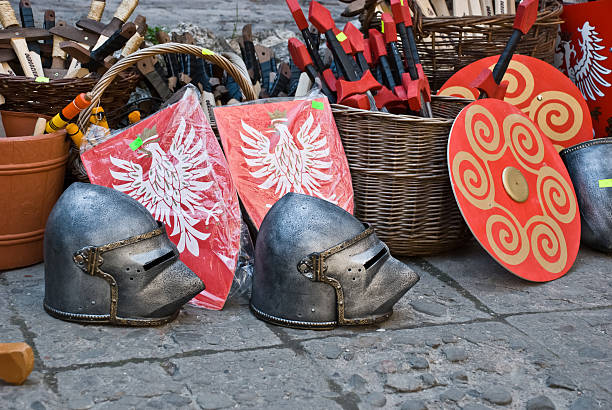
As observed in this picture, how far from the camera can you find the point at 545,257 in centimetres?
262

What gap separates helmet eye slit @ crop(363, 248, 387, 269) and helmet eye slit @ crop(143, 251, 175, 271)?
1.81ft

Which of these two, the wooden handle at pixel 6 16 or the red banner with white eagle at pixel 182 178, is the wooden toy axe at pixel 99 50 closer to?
the wooden handle at pixel 6 16

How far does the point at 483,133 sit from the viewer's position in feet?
8.85

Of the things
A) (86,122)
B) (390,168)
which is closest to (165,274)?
(86,122)

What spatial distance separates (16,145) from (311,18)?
1.20 meters

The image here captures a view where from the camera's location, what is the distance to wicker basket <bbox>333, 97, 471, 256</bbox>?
8.70ft

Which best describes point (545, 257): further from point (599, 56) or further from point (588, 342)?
point (599, 56)

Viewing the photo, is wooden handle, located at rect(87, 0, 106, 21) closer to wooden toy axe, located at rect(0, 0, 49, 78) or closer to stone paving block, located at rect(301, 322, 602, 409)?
wooden toy axe, located at rect(0, 0, 49, 78)

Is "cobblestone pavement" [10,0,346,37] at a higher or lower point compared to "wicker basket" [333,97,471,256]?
higher

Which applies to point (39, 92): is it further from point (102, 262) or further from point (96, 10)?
point (102, 262)

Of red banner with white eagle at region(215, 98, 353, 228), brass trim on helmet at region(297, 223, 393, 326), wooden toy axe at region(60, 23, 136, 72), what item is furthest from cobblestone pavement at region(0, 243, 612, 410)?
wooden toy axe at region(60, 23, 136, 72)

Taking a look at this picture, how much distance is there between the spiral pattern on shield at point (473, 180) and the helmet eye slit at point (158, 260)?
3.46ft

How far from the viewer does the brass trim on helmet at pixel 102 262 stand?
6.45 feet

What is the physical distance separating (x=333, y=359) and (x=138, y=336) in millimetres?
547
